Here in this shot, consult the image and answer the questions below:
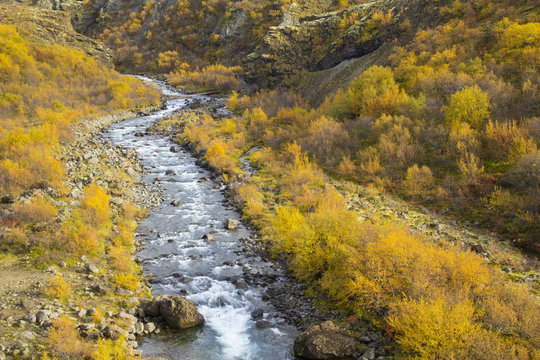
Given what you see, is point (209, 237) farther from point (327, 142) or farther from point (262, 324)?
point (327, 142)

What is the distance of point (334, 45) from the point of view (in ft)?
125

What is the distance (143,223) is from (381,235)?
1087 cm

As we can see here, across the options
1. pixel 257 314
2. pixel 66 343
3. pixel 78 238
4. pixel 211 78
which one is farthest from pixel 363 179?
pixel 211 78

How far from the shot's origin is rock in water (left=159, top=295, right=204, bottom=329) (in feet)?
30.5

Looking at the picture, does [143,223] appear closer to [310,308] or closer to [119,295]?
[119,295]

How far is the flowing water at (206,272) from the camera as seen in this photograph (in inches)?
346

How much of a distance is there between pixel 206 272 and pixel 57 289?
457cm

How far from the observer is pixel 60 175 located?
16.1 m

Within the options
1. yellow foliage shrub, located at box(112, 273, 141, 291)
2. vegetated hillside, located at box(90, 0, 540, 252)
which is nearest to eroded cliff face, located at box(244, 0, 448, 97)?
vegetated hillside, located at box(90, 0, 540, 252)

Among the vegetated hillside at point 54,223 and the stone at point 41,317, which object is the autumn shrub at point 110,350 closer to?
the vegetated hillside at point 54,223

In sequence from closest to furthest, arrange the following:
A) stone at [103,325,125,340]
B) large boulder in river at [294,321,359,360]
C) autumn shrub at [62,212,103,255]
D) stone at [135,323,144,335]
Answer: large boulder in river at [294,321,359,360] → stone at [103,325,125,340] → stone at [135,323,144,335] → autumn shrub at [62,212,103,255]

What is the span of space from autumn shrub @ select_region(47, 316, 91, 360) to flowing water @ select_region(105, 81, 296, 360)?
4.91ft

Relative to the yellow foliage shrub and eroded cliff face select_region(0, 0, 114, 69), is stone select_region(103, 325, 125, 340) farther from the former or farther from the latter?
eroded cliff face select_region(0, 0, 114, 69)

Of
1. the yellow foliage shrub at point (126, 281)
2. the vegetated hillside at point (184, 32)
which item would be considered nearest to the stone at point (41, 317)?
the yellow foliage shrub at point (126, 281)
